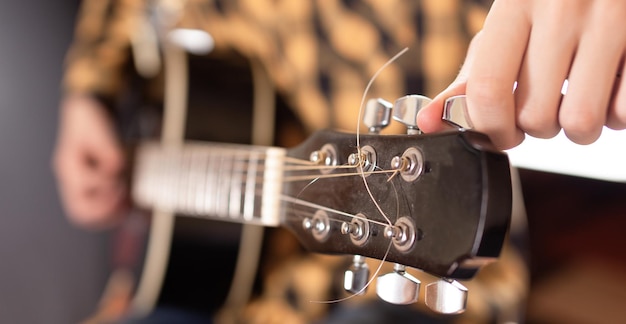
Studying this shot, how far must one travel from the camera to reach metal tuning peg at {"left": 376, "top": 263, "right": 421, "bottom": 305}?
39cm

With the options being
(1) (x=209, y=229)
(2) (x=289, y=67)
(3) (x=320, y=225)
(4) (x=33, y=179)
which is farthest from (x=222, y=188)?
(4) (x=33, y=179)

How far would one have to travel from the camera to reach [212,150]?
883 mm

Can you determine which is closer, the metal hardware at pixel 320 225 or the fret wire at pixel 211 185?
the metal hardware at pixel 320 225

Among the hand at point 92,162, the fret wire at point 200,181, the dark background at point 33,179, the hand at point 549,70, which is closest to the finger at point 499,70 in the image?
the hand at point 549,70

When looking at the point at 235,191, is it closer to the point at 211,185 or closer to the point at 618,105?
the point at 211,185

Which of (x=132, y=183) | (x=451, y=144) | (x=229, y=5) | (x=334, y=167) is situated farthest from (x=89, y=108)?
(x=451, y=144)

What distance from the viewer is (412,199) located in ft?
1.25

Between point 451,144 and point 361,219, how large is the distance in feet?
0.34

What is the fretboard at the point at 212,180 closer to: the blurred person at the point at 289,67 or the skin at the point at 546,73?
the blurred person at the point at 289,67

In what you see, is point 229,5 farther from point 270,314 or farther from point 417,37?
point 270,314

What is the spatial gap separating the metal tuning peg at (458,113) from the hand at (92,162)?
3.20ft

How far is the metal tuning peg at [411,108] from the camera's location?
1.30 feet

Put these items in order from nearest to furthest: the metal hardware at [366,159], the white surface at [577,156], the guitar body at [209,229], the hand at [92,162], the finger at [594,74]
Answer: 1. the finger at [594,74]
2. the metal hardware at [366,159]
3. the white surface at [577,156]
4. the guitar body at [209,229]
5. the hand at [92,162]

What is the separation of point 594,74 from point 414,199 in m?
0.13
